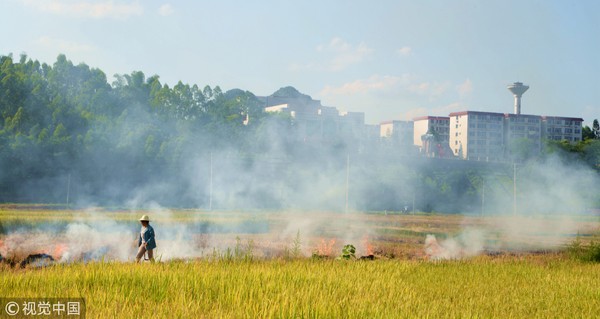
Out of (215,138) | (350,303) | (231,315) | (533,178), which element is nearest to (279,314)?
(231,315)

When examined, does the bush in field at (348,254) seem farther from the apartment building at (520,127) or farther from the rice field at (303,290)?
the apartment building at (520,127)

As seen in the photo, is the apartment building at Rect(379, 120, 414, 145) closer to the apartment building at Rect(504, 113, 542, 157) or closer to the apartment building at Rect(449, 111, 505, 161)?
the apartment building at Rect(449, 111, 505, 161)

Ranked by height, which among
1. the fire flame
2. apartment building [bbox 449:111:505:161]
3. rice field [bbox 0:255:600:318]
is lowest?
the fire flame

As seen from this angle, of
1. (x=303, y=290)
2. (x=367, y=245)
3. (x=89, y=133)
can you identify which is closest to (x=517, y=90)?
(x=89, y=133)

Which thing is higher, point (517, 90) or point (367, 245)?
point (517, 90)

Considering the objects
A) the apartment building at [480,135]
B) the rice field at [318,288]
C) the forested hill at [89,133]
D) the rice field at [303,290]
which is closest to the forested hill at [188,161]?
the forested hill at [89,133]

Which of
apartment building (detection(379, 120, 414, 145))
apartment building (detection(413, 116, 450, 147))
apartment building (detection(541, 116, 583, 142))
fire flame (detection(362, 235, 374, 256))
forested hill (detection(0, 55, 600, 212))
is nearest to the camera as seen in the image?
fire flame (detection(362, 235, 374, 256))

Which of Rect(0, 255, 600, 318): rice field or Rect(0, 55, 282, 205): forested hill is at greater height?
Rect(0, 55, 282, 205): forested hill

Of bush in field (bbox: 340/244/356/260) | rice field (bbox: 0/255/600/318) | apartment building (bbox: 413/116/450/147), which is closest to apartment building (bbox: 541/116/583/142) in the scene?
apartment building (bbox: 413/116/450/147)

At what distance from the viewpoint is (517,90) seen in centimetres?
15188

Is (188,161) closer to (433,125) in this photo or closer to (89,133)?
(89,133)

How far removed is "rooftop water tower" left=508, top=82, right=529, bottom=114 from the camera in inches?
5910

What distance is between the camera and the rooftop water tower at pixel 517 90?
5910 inches

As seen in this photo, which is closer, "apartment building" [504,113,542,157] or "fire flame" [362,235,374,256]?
"fire flame" [362,235,374,256]
